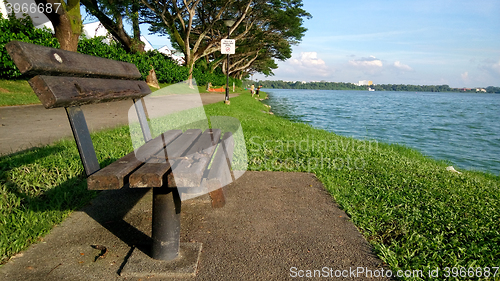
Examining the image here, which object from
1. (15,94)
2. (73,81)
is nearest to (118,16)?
(15,94)

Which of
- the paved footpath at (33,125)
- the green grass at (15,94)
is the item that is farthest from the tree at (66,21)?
the paved footpath at (33,125)

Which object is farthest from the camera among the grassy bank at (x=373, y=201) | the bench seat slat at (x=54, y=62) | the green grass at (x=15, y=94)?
the green grass at (x=15, y=94)

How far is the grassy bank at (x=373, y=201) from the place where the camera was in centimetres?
236

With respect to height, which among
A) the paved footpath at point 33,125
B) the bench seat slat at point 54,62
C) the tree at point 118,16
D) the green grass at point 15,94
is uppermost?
the tree at point 118,16

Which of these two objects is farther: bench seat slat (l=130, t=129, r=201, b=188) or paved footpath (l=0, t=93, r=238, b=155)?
paved footpath (l=0, t=93, r=238, b=155)

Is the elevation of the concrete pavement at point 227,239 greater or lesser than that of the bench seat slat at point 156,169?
lesser

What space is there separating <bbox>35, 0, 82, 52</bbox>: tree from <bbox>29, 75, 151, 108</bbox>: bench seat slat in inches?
447

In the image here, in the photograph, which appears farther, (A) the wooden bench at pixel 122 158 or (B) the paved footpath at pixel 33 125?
(B) the paved footpath at pixel 33 125

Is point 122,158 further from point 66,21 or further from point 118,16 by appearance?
point 118,16

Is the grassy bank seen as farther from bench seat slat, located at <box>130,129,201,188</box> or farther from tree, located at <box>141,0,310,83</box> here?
tree, located at <box>141,0,310,83</box>

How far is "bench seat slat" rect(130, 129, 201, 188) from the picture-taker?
1.81 meters

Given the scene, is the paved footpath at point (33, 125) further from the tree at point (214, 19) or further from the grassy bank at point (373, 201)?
the tree at point (214, 19)

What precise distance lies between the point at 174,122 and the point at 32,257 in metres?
4.91

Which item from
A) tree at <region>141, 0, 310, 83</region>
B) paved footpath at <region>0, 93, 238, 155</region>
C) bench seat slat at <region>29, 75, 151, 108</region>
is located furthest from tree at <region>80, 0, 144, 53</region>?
bench seat slat at <region>29, 75, 151, 108</region>
